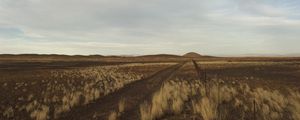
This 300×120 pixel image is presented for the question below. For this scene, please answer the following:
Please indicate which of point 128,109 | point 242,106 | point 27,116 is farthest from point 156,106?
point 27,116

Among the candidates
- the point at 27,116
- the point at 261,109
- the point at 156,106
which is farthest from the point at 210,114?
the point at 27,116

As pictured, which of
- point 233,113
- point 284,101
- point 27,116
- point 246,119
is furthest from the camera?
point 284,101

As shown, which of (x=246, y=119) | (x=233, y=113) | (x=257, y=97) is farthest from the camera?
(x=257, y=97)

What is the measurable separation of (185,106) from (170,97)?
2.30 meters

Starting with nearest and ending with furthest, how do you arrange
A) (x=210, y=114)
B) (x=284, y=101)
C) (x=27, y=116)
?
(x=210, y=114), (x=27, y=116), (x=284, y=101)

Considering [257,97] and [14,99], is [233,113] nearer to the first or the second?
[257,97]

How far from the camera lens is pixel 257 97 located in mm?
15656

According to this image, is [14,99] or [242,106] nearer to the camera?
[242,106]

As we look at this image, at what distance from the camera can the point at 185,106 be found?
13.4 meters

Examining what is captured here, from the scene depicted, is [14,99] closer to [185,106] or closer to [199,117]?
[185,106]

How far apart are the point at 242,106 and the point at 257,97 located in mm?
2515

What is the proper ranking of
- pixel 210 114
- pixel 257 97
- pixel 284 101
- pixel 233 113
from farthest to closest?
pixel 257 97 → pixel 284 101 → pixel 233 113 → pixel 210 114

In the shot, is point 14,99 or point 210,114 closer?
point 210,114

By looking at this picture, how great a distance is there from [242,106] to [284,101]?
7.31 ft
